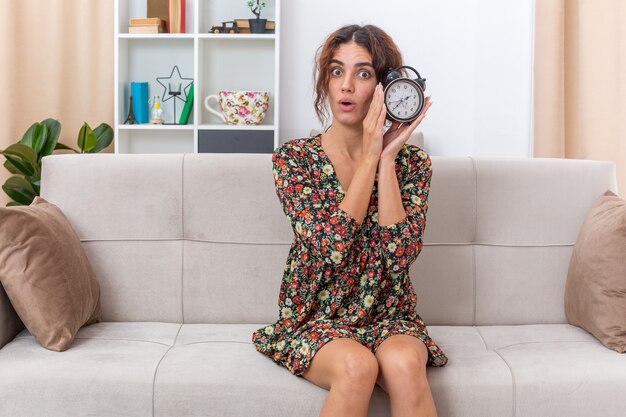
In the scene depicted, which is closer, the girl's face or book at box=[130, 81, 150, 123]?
the girl's face

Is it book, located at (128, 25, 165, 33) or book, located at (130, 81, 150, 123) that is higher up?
book, located at (128, 25, 165, 33)

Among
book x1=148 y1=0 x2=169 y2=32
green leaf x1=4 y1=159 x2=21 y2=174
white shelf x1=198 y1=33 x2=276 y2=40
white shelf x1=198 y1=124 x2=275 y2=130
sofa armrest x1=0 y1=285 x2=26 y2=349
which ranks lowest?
sofa armrest x1=0 y1=285 x2=26 y2=349

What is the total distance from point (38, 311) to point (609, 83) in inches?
88.7

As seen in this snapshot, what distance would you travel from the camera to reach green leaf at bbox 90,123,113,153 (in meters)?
3.78

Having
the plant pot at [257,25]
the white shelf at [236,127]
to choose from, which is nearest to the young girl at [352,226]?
the white shelf at [236,127]

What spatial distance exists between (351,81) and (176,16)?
2.22 meters

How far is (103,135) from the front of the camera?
3799 mm

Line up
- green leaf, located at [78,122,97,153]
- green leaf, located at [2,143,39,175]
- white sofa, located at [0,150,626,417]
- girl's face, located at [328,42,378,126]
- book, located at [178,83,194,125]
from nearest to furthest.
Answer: girl's face, located at [328,42,378,126] → white sofa, located at [0,150,626,417] → green leaf, located at [2,143,39,175] → green leaf, located at [78,122,97,153] → book, located at [178,83,194,125]

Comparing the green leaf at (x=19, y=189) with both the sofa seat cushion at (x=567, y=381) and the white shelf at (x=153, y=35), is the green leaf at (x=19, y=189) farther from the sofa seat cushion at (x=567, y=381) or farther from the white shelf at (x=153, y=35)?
the sofa seat cushion at (x=567, y=381)

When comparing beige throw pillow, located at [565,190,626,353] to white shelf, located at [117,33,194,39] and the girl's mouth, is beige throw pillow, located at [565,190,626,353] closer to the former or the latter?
the girl's mouth

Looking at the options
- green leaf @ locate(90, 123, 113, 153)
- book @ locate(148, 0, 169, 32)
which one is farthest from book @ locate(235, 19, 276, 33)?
green leaf @ locate(90, 123, 113, 153)

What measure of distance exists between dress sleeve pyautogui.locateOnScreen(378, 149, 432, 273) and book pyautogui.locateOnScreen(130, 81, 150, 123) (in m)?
2.31

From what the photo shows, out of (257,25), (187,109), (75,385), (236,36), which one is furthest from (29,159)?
(75,385)

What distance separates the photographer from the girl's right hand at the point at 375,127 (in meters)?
1.82
